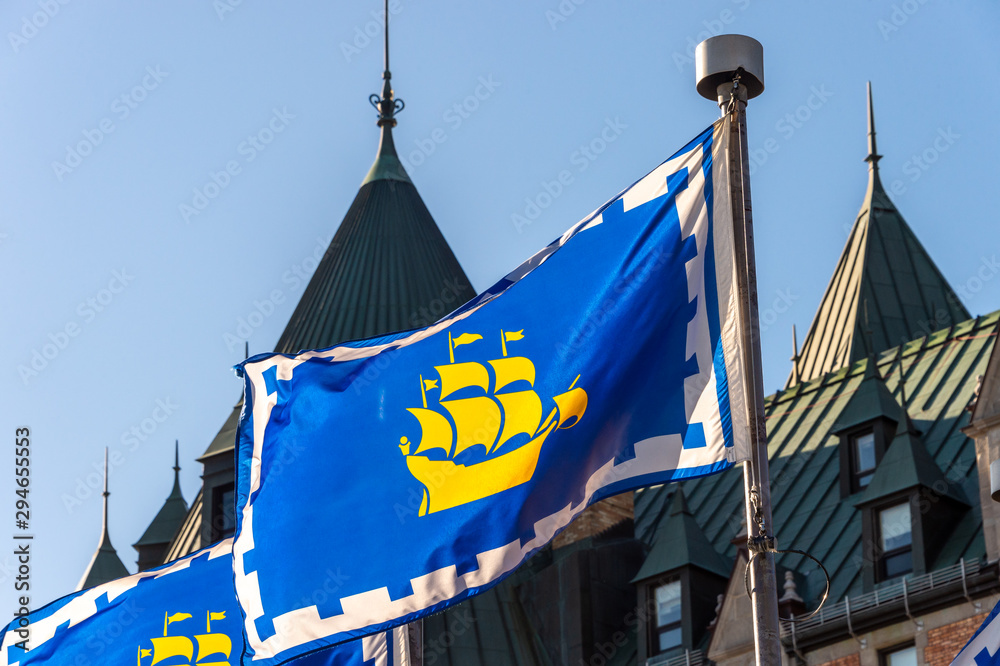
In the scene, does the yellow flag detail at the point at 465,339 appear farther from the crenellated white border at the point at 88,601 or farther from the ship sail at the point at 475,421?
the crenellated white border at the point at 88,601

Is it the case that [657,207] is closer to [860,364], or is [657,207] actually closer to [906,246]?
[860,364]

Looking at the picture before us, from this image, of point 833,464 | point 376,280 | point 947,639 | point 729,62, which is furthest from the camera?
point 376,280

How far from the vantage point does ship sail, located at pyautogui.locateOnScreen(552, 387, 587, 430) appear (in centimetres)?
1620

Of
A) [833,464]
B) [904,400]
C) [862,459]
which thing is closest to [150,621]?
[862,459]

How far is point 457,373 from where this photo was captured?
17.4 meters

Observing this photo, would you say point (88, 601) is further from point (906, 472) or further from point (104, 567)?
point (104, 567)

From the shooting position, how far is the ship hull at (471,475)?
1634cm

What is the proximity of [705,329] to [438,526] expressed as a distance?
2971mm

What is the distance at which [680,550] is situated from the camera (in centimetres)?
3494

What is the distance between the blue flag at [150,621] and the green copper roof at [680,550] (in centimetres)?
1153

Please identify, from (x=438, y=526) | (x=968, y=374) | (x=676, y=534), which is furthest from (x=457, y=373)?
(x=968, y=374)

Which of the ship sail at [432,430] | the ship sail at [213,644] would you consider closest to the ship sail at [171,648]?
the ship sail at [213,644]

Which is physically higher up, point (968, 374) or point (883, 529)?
point (968, 374)

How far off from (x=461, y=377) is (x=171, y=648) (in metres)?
9.98
